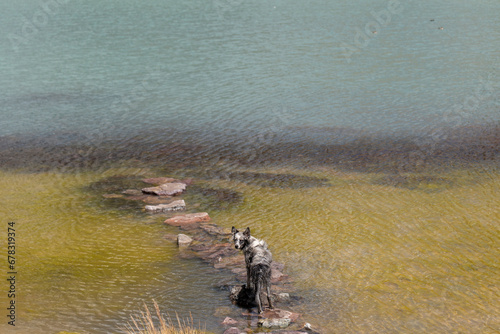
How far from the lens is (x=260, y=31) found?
66.1 meters

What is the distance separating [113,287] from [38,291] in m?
2.27

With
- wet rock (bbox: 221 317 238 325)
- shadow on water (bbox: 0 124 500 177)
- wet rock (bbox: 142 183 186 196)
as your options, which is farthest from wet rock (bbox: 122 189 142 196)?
wet rock (bbox: 221 317 238 325)

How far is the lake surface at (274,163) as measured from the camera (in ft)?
55.8

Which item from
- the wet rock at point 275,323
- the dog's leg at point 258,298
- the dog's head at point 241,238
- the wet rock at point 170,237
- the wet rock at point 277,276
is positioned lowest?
the wet rock at point 277,276

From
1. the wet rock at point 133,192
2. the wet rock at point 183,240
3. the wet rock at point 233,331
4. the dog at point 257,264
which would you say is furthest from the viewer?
the wet rock at point 133,192

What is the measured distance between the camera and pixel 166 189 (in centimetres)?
2583

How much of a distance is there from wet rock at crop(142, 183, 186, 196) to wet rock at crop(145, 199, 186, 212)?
1.50 m

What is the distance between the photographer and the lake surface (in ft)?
55.8

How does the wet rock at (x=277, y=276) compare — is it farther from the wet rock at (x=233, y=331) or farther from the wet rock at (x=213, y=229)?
the wet rock at (x=213, y=229)

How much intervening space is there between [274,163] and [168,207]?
7856 mm

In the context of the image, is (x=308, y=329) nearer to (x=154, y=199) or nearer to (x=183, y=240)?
(x=183, y=240)

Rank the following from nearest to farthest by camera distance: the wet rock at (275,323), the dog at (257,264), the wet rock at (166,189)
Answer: the wet rock at (275,323) < the dog at (257,264) < the wet rock at (166,189)

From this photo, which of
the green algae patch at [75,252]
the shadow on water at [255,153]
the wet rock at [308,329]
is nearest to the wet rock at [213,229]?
the green algae patch at [75,252]

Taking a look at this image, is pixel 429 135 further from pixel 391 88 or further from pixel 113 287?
pixel 113 287
